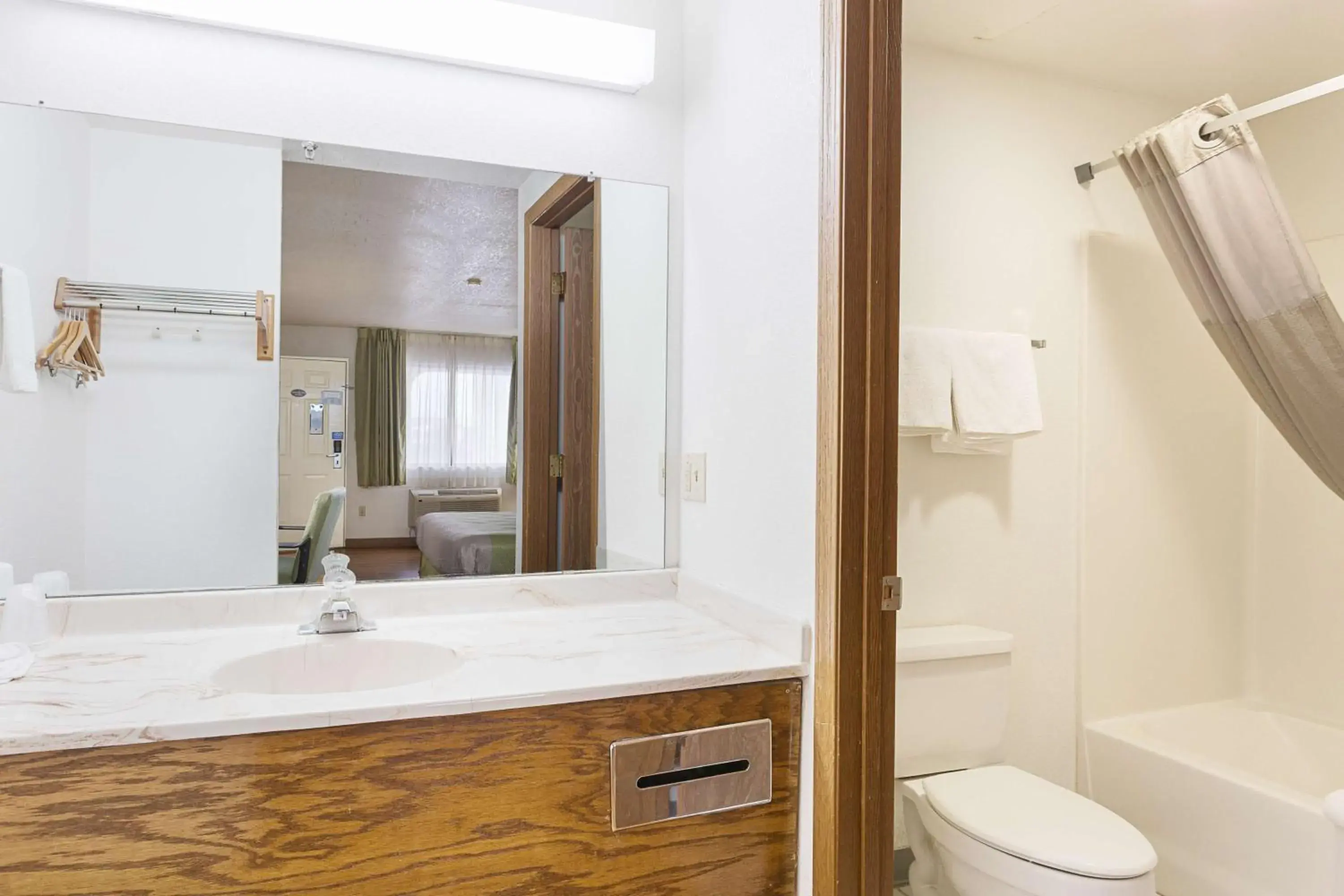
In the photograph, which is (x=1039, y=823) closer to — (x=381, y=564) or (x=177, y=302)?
(x=381, y=564)

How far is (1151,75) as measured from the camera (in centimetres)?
240

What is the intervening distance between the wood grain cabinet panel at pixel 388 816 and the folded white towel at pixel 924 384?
98cm

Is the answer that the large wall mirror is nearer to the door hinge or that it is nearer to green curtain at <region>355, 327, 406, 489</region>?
green curtain at <region>355, 327, 406, 489</region>

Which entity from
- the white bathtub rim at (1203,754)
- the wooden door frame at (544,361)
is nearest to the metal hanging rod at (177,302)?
the wooden door frame at (544,361)

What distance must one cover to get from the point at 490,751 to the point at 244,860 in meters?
0.31

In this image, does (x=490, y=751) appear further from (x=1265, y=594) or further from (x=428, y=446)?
(x=1265, y=594)

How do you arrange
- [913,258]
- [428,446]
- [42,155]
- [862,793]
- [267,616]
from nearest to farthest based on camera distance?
[862,793] < [42,155] < [267,616] < [428,446] < [913,258]

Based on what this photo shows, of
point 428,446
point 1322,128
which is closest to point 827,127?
point 428,446

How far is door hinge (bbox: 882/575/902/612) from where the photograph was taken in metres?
1.24

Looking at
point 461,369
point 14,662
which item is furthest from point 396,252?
point 14,662

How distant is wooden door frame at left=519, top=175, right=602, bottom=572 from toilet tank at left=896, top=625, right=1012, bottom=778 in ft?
2.75

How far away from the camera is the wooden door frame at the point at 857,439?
1213mm

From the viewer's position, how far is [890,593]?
1.24 metres

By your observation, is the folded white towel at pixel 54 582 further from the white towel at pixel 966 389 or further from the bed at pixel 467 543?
the white towel at pixel 966 389
